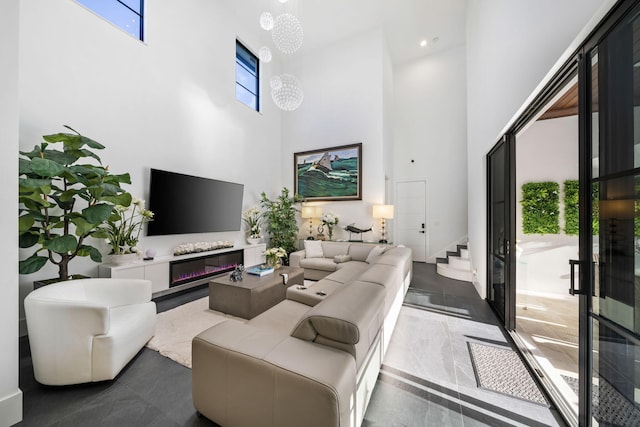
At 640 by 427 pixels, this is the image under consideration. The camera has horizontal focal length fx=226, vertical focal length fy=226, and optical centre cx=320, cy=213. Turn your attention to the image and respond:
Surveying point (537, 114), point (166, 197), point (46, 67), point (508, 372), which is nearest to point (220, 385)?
point (508, 372)

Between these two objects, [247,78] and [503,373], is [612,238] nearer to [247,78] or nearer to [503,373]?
[503,373]

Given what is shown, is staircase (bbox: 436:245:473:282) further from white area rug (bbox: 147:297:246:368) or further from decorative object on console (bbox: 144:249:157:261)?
decorative object on console (bbox: 144:249:157:261)

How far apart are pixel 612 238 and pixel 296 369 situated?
63.1 inches

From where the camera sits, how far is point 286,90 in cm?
342

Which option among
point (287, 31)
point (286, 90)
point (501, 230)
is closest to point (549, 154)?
point (501, 230)

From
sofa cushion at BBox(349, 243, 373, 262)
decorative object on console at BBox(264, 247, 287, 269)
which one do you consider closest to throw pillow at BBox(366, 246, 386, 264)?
sofa cushion at BBox(349, 243, 373, 262)

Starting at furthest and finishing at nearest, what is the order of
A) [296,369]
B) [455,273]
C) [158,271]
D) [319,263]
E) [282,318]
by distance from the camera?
[455,273], [319,263], [158,271], [282,318], [296,369]

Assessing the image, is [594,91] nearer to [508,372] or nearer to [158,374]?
[508,372]

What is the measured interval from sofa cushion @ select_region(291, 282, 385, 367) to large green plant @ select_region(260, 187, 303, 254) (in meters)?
4.17

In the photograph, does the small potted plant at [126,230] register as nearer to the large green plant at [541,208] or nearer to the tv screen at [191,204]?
the tv screen at [191,204]

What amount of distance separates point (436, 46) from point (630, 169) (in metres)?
6.47

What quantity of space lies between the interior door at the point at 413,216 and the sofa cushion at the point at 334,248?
2.36 m

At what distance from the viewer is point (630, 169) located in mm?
976

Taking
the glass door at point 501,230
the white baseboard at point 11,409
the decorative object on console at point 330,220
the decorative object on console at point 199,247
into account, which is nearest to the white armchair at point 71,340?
the white baseboard at point 11,409
